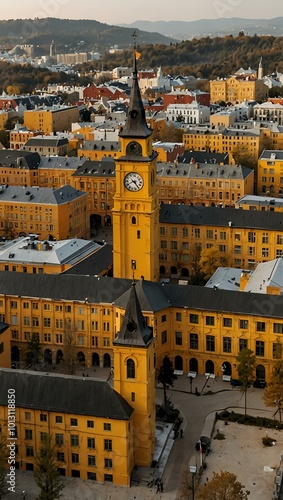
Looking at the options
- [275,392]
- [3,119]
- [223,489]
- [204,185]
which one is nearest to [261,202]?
[204,185]

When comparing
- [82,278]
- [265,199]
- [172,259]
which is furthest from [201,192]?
[82,278]

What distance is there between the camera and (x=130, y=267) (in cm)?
6525

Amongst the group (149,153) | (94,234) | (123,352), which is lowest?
(94,234)

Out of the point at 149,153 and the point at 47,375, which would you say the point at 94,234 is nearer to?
the point at 149,153

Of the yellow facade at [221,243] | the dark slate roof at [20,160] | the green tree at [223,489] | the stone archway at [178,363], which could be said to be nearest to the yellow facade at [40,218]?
the yellow facade at [221,243]

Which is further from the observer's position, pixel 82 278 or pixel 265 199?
pixel 265 199

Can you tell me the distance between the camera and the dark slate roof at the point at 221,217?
259 feet

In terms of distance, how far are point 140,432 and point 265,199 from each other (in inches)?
2062

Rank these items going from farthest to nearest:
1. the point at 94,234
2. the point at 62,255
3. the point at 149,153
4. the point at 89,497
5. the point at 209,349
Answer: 1. the point at 94,234
2. the point at 62,255
3. the point at 149,153
4. the point at 209,349
5. the point at 89,497

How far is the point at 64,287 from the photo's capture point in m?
60.2

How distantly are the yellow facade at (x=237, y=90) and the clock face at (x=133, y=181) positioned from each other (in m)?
131

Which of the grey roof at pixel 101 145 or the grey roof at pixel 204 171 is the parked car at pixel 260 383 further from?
the grey roof at pixel 101 145

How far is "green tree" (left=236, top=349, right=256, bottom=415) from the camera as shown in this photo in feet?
169

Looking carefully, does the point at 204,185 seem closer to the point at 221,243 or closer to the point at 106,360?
the point at 221,243
